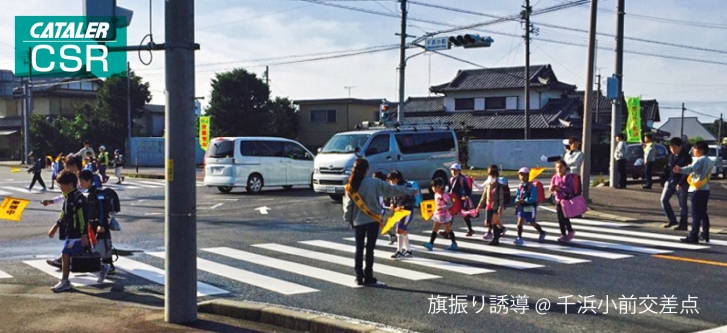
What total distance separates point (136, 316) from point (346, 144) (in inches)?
499

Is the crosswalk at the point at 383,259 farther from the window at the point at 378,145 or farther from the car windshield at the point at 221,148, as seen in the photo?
the car windshield at the point at 221,148

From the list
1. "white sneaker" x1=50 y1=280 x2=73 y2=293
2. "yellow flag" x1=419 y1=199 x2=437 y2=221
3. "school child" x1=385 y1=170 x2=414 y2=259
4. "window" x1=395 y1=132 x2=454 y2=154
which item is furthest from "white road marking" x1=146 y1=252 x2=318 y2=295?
"window" x1=395 y1=132 x2=454 y2=154

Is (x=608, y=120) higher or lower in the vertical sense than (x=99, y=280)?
higher

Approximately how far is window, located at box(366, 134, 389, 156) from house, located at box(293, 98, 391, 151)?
3364cm

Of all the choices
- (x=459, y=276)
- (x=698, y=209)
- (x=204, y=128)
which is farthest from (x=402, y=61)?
(x=459, y=276)

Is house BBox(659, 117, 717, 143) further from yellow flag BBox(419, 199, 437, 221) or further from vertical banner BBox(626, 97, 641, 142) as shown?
yellow flag BBox(419, 199, 437, 221)

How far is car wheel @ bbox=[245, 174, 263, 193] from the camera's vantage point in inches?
896

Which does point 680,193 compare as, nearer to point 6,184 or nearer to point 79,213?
point 79,213

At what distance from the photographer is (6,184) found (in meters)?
29.9

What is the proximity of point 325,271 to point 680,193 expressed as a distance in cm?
693

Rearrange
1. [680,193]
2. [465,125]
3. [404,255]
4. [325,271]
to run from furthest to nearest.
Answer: [465,125] < [680,193] < [404,255] < [325,271]

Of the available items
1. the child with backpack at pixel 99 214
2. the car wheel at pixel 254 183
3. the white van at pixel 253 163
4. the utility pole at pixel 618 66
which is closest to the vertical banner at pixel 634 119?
the utility pole at pixel 618 66

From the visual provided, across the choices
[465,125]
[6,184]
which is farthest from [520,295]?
[465,125]

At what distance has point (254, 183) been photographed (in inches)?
902
